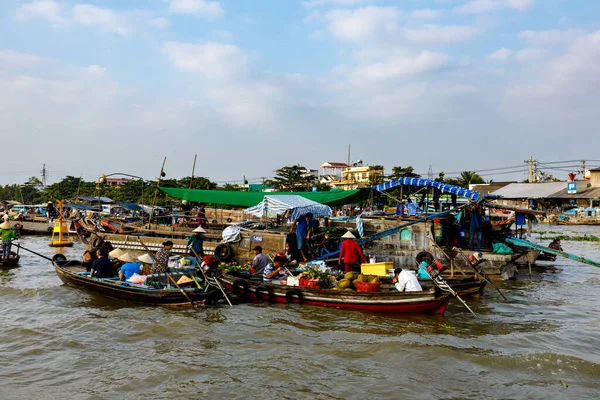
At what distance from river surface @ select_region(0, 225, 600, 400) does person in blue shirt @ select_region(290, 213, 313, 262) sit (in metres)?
3.84

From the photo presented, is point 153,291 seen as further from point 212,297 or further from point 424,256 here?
point 424,256

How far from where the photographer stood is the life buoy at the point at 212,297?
33.9 ft

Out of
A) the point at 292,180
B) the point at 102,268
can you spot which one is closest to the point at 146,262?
the point at 102,268

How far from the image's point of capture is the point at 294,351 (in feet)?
26.2

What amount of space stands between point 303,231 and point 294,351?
21.4 feet

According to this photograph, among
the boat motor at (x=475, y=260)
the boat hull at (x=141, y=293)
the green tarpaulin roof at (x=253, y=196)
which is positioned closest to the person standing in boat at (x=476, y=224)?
the boat motor at (x=475, y=260)

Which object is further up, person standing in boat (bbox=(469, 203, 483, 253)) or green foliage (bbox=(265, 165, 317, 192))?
green foliage (bbox=(265, 165, 317, 192))

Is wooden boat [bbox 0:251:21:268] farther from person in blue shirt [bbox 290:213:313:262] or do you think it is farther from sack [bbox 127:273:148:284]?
person in blue shirt [bbox 290:213:313:262]

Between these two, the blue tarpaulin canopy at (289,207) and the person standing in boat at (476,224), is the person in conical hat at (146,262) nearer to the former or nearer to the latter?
the blue tarpaulin canopy at (289,207)

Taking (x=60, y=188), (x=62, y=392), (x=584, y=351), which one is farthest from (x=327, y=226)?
(x=60, y=188)

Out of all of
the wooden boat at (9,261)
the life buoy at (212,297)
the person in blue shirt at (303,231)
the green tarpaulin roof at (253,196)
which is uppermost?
the green tarpaulin roof at (253,196)

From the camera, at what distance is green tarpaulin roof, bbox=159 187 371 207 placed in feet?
61.4

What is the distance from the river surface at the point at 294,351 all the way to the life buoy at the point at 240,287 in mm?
422

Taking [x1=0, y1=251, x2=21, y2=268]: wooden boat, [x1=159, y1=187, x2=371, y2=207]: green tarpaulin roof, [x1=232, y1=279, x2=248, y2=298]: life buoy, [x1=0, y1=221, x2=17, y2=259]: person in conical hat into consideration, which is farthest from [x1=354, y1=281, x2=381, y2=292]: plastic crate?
[x1=0, y1=251, x2=21, y2=268]: wooden boat
